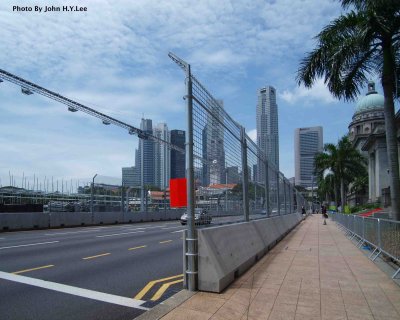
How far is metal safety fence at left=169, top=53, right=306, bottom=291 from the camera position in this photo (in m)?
7.09

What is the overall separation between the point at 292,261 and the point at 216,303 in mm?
4897

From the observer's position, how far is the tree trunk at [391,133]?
13.6 meters

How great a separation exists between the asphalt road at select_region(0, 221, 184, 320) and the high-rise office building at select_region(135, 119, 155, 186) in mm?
19882

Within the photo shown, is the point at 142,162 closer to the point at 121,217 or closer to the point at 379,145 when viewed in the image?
the point at 121,217

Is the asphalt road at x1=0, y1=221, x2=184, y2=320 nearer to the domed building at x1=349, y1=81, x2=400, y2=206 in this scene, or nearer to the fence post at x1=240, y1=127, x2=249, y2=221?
the fence post at x1=240, y1=127, x2=249, y2=221

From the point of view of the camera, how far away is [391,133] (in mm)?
13758

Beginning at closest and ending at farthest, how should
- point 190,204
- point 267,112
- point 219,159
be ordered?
1. point 190,204
2. point 219,159
3. point 267,112

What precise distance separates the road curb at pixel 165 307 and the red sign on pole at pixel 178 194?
1561 mm

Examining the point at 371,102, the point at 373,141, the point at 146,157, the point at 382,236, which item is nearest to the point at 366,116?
the point at 371,102

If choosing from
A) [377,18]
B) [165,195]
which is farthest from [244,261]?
[165,195]

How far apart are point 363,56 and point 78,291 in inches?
500

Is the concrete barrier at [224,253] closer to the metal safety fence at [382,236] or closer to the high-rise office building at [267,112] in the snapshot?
the metal safety fence at [382,236]

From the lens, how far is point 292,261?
10547 millimetres

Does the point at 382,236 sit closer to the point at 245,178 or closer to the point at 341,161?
the point at 245,178
